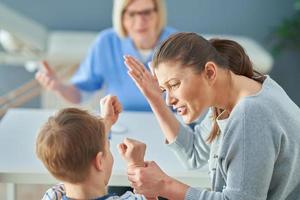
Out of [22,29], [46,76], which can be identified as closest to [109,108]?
[46,76]

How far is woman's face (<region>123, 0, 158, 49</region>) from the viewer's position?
8.52 ft

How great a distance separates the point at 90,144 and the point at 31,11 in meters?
2.79

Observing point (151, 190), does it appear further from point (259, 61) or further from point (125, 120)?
point (259, 61)

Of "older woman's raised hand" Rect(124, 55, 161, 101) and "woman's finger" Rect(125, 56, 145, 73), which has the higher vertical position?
"woman's finger" Rect(125, 56, 145, 73)

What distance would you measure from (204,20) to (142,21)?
1.54 m

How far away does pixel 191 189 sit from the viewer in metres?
1.43

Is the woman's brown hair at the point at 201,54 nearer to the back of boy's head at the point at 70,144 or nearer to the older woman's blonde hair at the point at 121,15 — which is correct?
the back of boy's head at the point at 70,144

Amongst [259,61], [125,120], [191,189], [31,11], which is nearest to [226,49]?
[191,189]

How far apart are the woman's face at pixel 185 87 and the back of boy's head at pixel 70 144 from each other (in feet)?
0.69

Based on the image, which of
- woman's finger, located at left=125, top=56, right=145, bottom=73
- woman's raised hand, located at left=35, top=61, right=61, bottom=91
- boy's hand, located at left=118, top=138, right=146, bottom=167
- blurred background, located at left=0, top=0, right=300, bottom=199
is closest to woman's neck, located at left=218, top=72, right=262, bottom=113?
boy's hand, located at left=118, top=138, right=146, bottom=167

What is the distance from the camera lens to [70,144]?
1325 millimetres

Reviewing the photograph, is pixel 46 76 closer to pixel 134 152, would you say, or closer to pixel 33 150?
pixel 33 150

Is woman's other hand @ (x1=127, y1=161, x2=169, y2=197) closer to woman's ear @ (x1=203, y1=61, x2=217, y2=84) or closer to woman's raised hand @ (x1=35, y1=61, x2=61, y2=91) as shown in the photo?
woman's ear @ (x1=203, y1=61, x2=217, y2=84)

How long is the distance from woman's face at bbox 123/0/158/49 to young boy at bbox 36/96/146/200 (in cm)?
125
